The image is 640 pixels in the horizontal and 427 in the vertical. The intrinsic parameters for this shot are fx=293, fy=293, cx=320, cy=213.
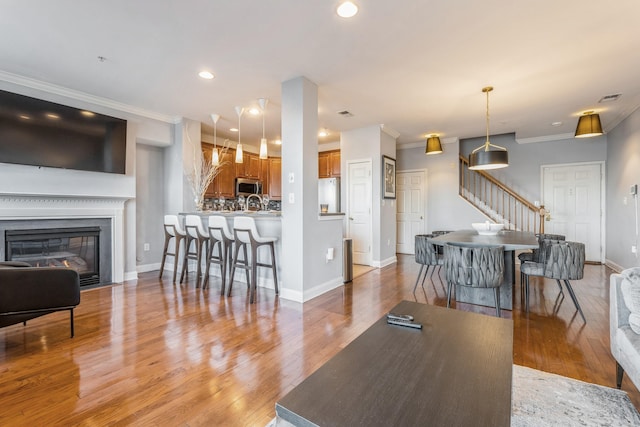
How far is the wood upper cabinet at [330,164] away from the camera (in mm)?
6523

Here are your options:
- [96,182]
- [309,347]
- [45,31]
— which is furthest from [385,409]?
[96,182]

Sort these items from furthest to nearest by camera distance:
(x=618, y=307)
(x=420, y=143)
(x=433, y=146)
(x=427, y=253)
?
1. (x=420, y=143)
2. (x=433, y=146)
3. (x=427, y=253)
4. (x=618, y=307)

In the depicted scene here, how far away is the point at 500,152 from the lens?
3812 millimetres

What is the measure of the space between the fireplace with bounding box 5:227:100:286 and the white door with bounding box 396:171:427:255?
19.8 ft

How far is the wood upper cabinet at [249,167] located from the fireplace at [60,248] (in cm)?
293

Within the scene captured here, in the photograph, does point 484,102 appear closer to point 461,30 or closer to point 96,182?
point 461,30

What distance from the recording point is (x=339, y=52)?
2.89m

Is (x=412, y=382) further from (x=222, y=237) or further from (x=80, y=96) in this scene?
(x=80, y=96)

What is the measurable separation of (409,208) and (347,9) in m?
5.48

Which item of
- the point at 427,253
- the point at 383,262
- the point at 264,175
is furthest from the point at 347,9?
the point at 264,175

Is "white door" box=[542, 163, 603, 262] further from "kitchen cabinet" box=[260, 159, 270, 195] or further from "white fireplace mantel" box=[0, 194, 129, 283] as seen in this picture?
"white fireplace mantel" box=[0, 194, 129, 283]

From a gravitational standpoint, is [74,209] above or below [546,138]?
below

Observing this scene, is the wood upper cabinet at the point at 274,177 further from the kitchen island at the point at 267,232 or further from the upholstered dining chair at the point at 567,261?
the upholstered dining chair at the point at 567,261

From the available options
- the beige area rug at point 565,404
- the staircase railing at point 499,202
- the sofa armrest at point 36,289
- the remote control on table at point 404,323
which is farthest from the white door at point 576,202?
the sofa armrest at point 36,289
